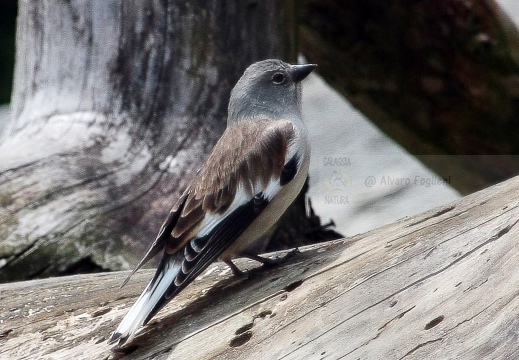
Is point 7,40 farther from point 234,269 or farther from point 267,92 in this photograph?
point 234,269

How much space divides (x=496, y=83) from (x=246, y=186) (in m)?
2.67

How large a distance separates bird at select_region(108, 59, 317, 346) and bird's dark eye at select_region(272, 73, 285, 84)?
207 millimetres

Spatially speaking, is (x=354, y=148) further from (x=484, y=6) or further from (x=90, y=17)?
(x=90, y=17)

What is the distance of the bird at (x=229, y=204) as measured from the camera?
9.30 feet

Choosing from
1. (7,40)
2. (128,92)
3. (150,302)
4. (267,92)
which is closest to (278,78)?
(267,92)

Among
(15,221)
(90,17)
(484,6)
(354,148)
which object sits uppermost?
(90,17)

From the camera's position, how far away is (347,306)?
8.00ft

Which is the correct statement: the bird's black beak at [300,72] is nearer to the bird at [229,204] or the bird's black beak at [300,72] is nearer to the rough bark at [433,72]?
the bird at [229,204]

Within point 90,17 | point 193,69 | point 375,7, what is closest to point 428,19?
point 375,7

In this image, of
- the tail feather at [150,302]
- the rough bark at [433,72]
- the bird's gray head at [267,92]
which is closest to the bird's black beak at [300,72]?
the bird's gray head at [267,92]

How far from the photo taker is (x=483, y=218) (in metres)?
2.51

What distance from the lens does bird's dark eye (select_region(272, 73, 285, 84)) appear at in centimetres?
396

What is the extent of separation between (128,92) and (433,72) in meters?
2.20

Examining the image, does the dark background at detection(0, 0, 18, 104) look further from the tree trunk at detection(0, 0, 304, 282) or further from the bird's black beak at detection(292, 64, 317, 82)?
the bird's black beak at detection(292, 64, 317, 82)
